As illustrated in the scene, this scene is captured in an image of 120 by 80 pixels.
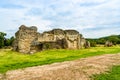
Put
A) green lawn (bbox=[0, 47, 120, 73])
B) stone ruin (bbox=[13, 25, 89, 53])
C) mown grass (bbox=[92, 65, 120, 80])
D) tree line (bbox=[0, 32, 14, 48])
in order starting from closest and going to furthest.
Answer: mown grass (bbox=[92, 65, 120, 80]) → green lawn (bbox=[0, 47, 120, 73]) → stone ruin (bbox=[13, 25, 89, 53]) → tree line (bbox=[0, 32, 14, 48])

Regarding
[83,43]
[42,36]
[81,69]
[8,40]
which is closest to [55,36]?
[42,36]

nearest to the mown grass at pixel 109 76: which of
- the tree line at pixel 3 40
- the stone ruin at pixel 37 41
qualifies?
the stone ruin at pixel 37 41

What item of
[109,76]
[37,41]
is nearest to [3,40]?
[37,41]

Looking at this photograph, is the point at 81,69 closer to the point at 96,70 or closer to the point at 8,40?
the point at 96,70

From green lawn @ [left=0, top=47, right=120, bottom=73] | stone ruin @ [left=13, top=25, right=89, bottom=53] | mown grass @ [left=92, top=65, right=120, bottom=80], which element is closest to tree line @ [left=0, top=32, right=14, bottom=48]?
stone ruin @ [left=13, top=25, right=89, bottom=53]

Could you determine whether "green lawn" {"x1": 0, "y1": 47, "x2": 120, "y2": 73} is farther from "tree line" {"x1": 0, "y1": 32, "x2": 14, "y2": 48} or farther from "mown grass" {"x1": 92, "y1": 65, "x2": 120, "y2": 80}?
"tree line" {"x1": 0, "y1": 32, "x2": 14, "y2": 48}

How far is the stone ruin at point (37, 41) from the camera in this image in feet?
186

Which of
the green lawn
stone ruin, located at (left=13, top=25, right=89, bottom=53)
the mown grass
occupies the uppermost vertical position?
stone ruin, located at (left=13, top=25, right=89, bottom=53)

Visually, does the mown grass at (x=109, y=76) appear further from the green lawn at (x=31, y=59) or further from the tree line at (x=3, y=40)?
the tree line at (x=3, y=40)

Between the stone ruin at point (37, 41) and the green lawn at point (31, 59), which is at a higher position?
the stone ruin at point (37, 41)

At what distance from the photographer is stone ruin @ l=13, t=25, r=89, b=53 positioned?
186ft

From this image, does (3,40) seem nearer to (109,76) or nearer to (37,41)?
(37,41)

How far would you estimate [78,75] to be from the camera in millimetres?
22250

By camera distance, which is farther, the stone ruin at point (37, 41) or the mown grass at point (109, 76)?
the stone ruin at point (37, 41)
